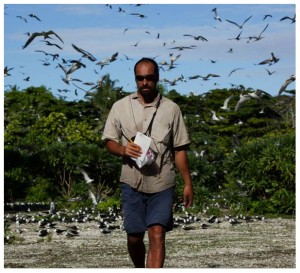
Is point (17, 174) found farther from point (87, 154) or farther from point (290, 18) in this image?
point (290, 18)

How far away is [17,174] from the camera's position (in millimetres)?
17469

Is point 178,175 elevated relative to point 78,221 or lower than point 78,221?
elevated

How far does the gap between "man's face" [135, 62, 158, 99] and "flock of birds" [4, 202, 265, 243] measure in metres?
5.13

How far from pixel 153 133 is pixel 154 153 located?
0.49 feet

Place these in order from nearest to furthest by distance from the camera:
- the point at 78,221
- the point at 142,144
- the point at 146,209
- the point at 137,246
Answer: the point at 142,144, the point at 146,209, the point at 137,246, the point at 78,221

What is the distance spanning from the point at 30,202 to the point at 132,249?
36.9ft

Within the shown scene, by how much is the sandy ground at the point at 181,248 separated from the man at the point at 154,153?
2280 mm

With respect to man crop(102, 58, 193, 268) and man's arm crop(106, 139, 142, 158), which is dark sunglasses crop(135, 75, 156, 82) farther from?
man's arm crop(106, 139, 142, 158)

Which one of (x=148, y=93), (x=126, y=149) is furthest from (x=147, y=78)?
(x=126, y=149)

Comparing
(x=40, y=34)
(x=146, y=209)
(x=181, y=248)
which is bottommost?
(x=181, y=248)

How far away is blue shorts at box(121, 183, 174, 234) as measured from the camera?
638cm

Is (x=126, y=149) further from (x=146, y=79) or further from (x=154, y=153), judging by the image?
(x=146, y=79)

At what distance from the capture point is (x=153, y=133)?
632 cm

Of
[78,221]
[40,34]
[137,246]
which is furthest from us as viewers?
[78,221]
